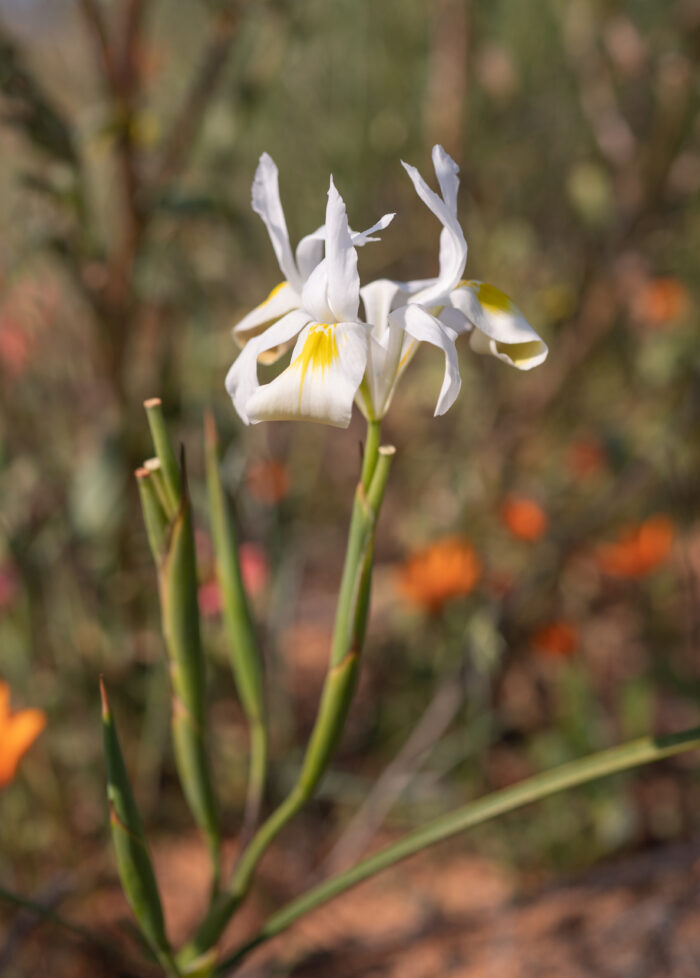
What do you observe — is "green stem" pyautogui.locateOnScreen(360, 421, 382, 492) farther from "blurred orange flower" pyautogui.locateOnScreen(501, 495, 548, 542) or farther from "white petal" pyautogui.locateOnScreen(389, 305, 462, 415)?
"blurred orange flower" pyautogui.locateOnScreen(501, 495, 548, 542)

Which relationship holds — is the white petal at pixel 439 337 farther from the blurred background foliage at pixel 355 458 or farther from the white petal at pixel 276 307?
the blurred background foliage at pixel 355 458

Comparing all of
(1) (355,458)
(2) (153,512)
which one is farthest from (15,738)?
(1) (355,458)

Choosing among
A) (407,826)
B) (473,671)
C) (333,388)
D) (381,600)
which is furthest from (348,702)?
(381,600)

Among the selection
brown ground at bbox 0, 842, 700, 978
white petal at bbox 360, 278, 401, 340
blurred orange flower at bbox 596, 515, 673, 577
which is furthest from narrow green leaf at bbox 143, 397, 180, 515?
blurred orange flower at bbox 596, 515, 673, 577

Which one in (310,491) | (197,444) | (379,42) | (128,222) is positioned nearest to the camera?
(128,222)

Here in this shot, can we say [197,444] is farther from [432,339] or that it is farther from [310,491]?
[432,339]

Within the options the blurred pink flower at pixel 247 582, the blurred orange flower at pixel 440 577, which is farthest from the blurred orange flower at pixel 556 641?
the blurred pink flower at pixel 247 582

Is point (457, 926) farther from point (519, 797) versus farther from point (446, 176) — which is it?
point (446, 176)
